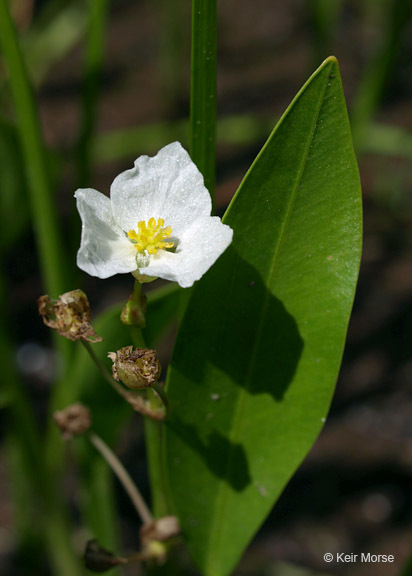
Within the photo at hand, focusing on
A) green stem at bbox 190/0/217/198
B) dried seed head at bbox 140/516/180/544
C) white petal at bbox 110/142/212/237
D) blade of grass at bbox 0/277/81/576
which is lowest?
blade of grass at bbox 0/277/81/576

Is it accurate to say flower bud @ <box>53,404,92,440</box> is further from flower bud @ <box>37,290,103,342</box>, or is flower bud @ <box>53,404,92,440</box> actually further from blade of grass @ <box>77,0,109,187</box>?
blade of grass @ <box>77,0,109,187</box>

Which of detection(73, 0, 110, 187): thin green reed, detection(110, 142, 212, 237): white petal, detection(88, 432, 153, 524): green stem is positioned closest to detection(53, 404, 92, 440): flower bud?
detection(88, 432, 153, 524): green stem

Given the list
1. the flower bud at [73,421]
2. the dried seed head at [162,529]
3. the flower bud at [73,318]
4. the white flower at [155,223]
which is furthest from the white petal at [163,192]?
the dried seed head at [162,529]

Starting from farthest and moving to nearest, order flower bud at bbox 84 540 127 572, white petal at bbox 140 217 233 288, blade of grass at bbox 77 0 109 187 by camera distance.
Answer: blade of grass at bbox 77 0 109 187, flower bud at bbox 84 540 127 572, white petal at bbox 140 217 233 288

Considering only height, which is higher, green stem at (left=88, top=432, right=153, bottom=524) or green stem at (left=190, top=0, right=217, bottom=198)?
green stem at (left=190, top=0, right=217, bottom=198)

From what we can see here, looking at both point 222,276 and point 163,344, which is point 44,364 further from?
point 222,276

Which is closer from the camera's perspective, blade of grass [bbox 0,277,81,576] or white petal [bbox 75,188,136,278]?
white petal [bbox 75,188,136,278]

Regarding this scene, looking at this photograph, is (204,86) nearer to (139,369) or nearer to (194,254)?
(194,254)
